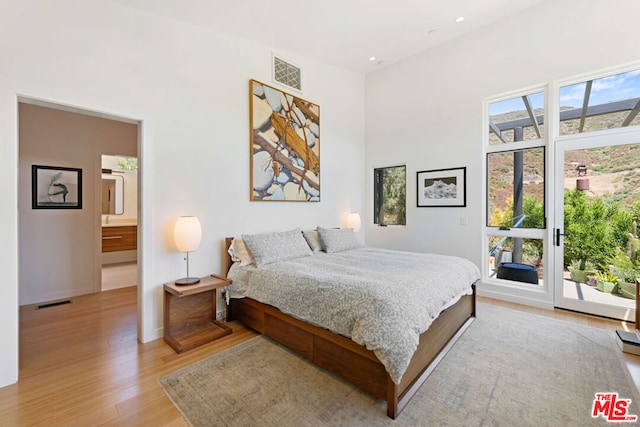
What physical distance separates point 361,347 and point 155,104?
292 centimetres

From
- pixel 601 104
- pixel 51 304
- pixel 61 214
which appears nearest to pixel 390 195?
pixel 601 104

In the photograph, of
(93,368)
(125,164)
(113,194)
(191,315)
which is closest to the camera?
(93,368)

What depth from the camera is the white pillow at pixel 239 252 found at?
9.91 feet

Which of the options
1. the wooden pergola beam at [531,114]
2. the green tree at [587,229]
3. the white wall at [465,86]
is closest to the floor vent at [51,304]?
the white wall at [465,86]

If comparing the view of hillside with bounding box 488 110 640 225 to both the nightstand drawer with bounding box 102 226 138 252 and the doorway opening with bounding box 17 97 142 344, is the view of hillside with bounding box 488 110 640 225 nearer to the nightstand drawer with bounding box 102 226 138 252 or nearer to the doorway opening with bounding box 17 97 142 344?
the doorway opening with bounding box 17 97 142 344

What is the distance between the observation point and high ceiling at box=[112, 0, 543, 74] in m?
2.91

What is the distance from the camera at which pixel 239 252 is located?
10.2 ft

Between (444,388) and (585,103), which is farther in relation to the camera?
(585,103)

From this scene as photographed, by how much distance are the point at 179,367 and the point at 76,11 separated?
314cm

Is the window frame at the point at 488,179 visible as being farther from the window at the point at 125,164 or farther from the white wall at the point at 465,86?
the window at the point at 125,164

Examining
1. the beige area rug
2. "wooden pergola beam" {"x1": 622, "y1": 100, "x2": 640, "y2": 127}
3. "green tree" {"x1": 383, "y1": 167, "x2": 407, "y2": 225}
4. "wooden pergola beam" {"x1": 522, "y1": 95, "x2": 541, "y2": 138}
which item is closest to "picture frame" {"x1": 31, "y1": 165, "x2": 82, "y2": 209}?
the beige area rug

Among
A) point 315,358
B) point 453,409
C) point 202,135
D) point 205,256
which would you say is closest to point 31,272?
point 205,256

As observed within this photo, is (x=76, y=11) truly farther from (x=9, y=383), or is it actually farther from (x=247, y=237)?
(x=9, y=383)

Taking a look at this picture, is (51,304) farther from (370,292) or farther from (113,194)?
(370,292)
